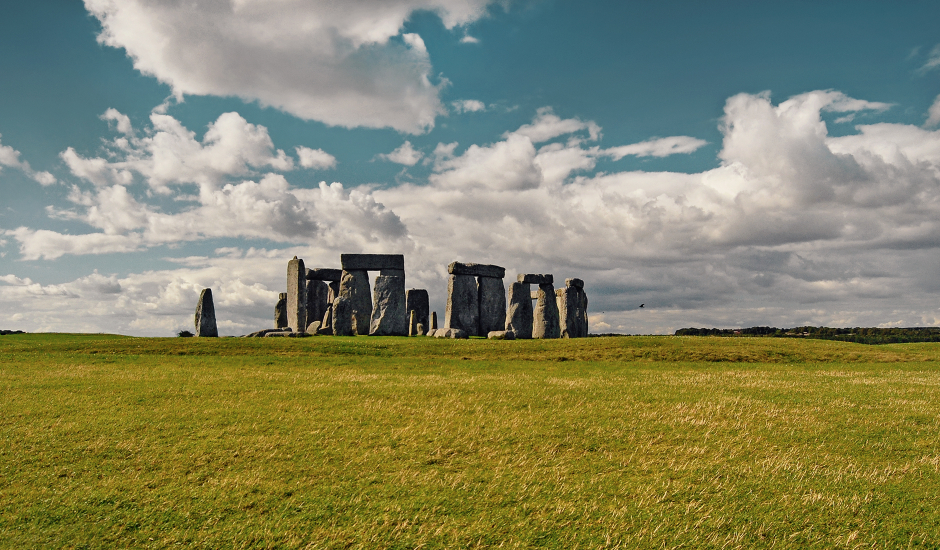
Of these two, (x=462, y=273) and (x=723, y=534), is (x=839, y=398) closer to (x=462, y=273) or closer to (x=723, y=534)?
(x=723, y=534)

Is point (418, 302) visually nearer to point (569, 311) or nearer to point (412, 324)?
point (412, 324)

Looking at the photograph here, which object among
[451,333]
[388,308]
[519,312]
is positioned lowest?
[451,333]

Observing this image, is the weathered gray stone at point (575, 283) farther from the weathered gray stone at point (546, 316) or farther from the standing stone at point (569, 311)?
the weathered gray stone at point (546, 316)

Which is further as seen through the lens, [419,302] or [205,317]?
[419,302]

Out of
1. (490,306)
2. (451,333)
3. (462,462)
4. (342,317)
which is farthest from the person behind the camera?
(490,306)

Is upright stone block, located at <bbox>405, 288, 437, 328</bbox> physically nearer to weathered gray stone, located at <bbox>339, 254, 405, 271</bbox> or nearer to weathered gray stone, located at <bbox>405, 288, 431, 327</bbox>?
weathered gray stone, located at <bbox>405, 288, 431, 327</bbox>

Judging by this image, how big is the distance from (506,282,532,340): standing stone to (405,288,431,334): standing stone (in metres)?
5.16

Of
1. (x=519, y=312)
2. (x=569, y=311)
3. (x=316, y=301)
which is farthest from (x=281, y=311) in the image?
(x=569, y=311)

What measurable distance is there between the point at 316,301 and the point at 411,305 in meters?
6.15

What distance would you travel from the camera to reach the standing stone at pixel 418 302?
3391cm

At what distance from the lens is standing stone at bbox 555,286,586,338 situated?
113 ft

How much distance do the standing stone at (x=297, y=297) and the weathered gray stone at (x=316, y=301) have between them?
1477 mm

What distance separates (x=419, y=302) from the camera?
112 ft

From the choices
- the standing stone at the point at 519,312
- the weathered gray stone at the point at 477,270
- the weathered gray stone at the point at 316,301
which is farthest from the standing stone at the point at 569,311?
the weathered gray stone at the point at 316,301
